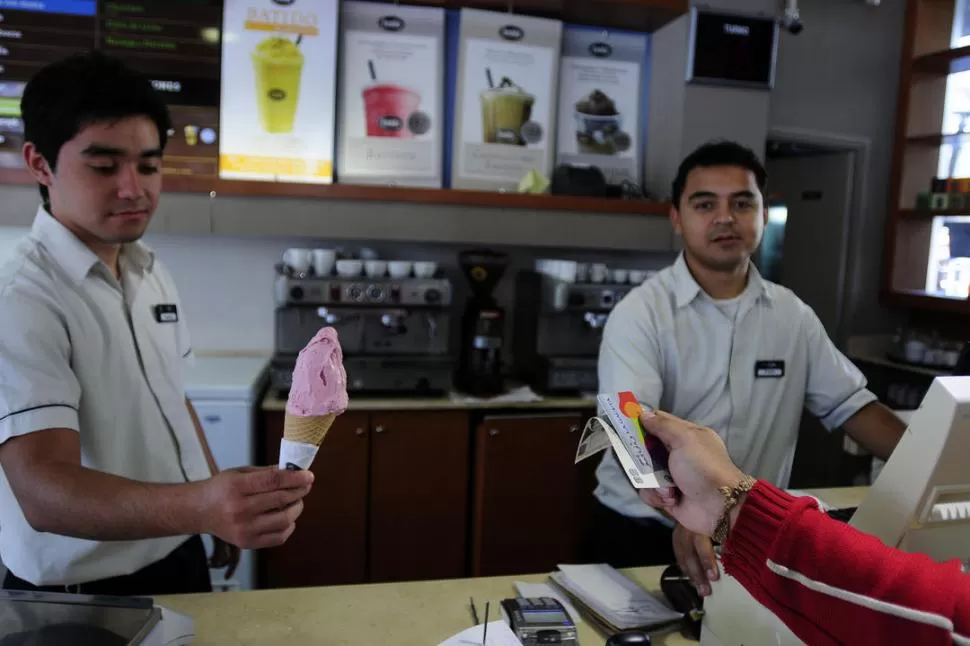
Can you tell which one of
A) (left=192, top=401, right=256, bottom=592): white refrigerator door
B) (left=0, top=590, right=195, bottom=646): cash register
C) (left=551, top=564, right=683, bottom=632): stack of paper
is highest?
(left=0, top=590, right=195, bottom=646): cash register

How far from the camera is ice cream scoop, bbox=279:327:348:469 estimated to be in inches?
35.9

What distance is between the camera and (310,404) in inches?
36.0

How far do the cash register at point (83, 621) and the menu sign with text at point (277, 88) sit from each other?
7.45ft

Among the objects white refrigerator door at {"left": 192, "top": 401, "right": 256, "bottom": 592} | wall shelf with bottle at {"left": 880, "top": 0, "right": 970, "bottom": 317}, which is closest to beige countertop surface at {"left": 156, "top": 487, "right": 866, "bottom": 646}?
white refrigerator door at {"left": 192, "top": 401, "right": 256, "bottom": 592}

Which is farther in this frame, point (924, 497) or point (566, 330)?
point (566, 330)

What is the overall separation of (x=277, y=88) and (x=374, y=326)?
47.4 inches

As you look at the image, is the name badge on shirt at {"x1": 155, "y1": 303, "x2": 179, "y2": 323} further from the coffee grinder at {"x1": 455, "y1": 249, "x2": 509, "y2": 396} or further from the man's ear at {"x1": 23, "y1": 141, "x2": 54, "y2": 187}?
the coffee grinder at {"x1": 455, "y1": 249, "x2": 509, "y2": 396}

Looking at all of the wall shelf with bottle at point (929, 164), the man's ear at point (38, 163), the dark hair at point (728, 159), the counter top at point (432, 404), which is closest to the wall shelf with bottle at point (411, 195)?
the counter top at point (432, 404)

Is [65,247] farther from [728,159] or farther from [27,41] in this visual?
[27,41]

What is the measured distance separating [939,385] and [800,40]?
3.54m

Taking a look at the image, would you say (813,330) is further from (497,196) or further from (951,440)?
(497,196)

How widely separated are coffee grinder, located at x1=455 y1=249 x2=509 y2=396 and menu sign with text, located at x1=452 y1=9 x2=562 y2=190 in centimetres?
56

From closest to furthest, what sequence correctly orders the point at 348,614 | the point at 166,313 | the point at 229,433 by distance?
1. the point at 348,614
2. the point at 166,313
3. the point at 229,433

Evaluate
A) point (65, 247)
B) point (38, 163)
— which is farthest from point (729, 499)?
point (38, 163)
